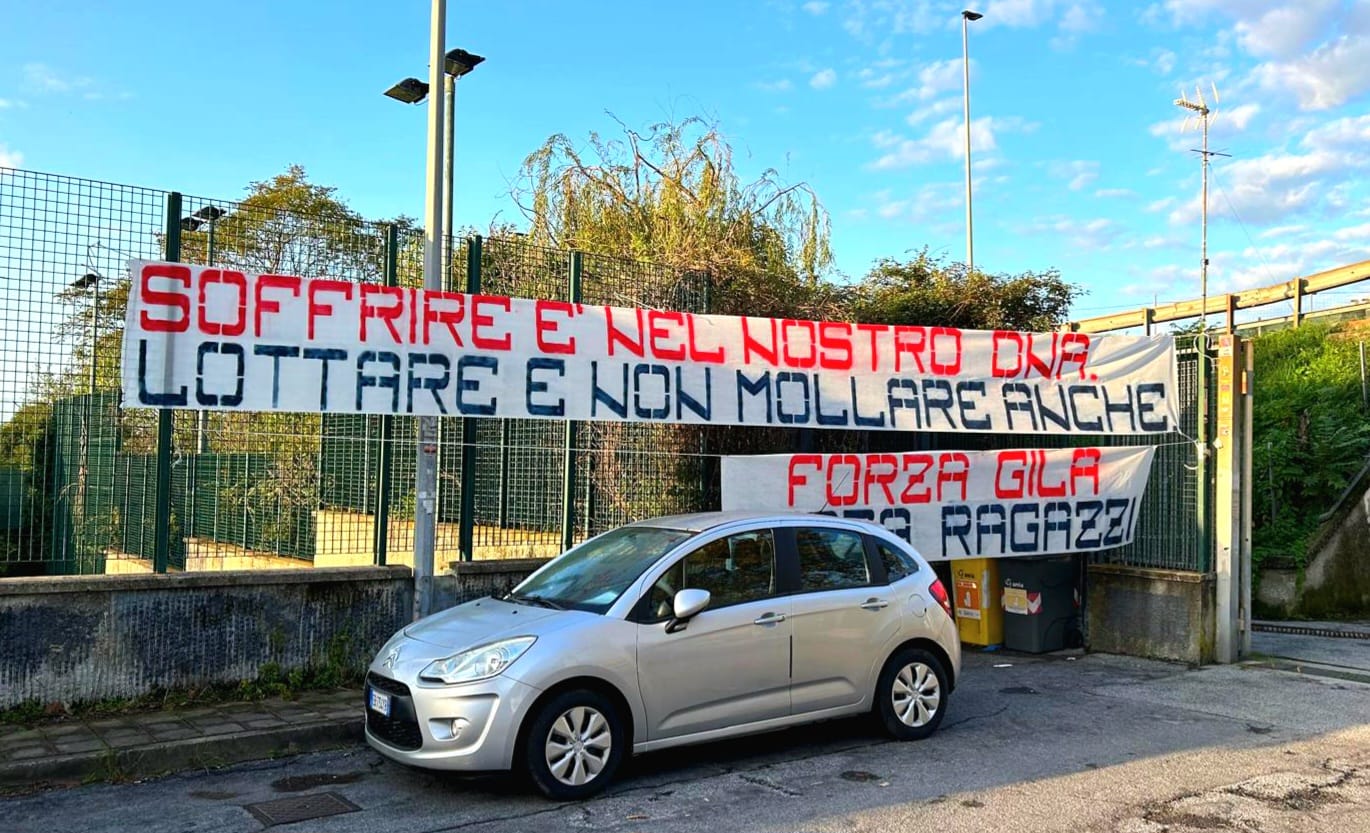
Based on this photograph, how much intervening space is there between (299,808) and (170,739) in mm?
1464

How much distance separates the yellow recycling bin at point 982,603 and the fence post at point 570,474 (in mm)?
4174

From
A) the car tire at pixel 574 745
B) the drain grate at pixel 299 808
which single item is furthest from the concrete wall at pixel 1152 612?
the drain grate at pixel 299 808

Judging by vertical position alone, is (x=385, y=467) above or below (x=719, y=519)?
above

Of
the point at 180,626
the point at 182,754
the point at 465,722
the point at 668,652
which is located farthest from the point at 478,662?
the point at 180,626

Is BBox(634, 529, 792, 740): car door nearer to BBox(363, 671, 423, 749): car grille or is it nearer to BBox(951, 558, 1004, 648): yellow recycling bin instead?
BBox(363, 671, 423, 749): car grille

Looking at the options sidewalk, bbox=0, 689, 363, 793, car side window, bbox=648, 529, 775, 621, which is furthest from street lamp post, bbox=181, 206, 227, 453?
car side window, bbox=648, 529, 775, 621

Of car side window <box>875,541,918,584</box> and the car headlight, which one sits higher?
car side window <box>875,541,918,584</box>

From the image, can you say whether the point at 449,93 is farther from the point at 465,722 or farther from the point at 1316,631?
the point at 1316,631

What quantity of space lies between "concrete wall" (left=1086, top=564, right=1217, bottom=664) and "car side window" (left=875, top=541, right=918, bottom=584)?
431cm

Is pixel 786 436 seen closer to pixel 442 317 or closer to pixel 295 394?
pixel 442 317

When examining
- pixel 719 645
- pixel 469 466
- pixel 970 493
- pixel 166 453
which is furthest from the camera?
pixel 970 493

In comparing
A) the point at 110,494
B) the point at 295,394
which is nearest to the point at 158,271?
the point at 295,394

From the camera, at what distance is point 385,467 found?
8758mm

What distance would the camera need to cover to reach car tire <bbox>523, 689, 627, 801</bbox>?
18.1 ft
